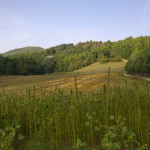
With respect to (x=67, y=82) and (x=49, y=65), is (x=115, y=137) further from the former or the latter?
(x=49, y=65)

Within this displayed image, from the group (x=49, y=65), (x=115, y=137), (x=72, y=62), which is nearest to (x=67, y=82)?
(x=115, y=137)

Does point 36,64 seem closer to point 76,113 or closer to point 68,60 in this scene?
point 68,60

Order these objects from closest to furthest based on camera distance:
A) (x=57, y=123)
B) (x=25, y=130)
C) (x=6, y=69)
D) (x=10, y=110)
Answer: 1. (x=57, y=123)
2. (x=25, y=130)
3. (x=10, y=110)
4. (x=6, y=69)

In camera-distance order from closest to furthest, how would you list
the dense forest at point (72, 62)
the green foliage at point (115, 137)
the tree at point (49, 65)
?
the green foliage at point (115, 137)
the dense forest at point (72, 62)
the tree at point (49, 65)

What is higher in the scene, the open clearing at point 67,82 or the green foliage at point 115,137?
the green foliage at point 115,137

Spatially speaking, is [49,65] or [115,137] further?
[49,65]

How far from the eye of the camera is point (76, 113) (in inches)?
137

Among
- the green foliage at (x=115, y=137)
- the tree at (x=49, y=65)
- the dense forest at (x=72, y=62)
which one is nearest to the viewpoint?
the green foliage at (x=115, y=137)

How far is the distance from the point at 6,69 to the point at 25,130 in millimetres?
66521

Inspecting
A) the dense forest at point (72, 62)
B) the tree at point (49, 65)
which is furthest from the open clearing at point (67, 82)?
the tree at point (49, 65)

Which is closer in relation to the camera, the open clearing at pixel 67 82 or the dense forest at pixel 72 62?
the open clearing at pixel 67 82

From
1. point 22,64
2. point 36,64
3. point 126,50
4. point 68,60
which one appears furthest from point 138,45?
point 22,64

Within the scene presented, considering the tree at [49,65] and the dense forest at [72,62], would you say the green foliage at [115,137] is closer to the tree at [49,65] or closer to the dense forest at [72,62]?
the dense forest at [72,62]

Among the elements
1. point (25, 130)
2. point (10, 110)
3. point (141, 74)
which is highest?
point (10, 110)
